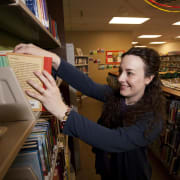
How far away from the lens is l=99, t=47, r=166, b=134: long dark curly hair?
830 mm

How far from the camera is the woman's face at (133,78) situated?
2.86 ft

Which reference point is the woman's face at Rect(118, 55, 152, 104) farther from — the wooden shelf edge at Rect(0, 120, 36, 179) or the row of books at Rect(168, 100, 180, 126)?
the row of books at Rect(168, 100, 180, 126)

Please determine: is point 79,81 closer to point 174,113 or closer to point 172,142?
point 174,113

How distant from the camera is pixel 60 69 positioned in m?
0.86

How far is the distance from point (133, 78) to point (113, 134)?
0.46 m

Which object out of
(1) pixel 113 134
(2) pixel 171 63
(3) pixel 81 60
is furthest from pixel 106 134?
(2) pixel 171 63

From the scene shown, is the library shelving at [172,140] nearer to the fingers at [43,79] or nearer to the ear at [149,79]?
the ear at [149,79]

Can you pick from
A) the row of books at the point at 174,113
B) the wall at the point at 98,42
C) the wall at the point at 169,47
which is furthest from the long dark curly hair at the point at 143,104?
the wall at the point at 169,47

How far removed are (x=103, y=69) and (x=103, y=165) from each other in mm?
4798

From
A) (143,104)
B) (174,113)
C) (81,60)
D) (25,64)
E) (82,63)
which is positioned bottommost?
(174,113)

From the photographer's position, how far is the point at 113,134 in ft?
2.08

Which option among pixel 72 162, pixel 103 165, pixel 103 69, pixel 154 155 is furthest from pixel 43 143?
pixel 103 69

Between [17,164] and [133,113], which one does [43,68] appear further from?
[133,113]

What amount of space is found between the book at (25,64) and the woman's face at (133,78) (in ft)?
2.05
